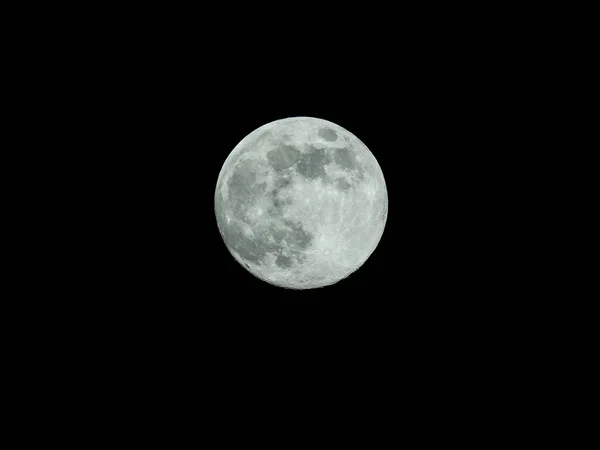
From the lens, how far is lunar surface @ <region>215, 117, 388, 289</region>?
4891mm

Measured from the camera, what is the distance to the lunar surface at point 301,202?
489 cm

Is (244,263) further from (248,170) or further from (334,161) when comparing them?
(334,161)

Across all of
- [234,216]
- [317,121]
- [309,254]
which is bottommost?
[309,254]

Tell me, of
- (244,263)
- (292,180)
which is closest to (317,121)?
(292,180)

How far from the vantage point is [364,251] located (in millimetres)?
5379

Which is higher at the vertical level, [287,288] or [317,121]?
[317,121]

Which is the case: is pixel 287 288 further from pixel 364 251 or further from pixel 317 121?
pixel 317 121

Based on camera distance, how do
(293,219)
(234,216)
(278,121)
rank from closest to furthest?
1. (293,219)
2. (234,216)
3. (278,121)

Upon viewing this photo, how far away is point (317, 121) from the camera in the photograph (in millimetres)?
5469

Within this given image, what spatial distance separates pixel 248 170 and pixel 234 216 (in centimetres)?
50

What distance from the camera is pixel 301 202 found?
4852 mm

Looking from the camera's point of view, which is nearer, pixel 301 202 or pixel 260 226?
pixel 301 202

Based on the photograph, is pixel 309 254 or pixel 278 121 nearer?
pixel 309 254

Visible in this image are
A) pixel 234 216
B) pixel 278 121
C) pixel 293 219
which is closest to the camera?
pixel 293 219
